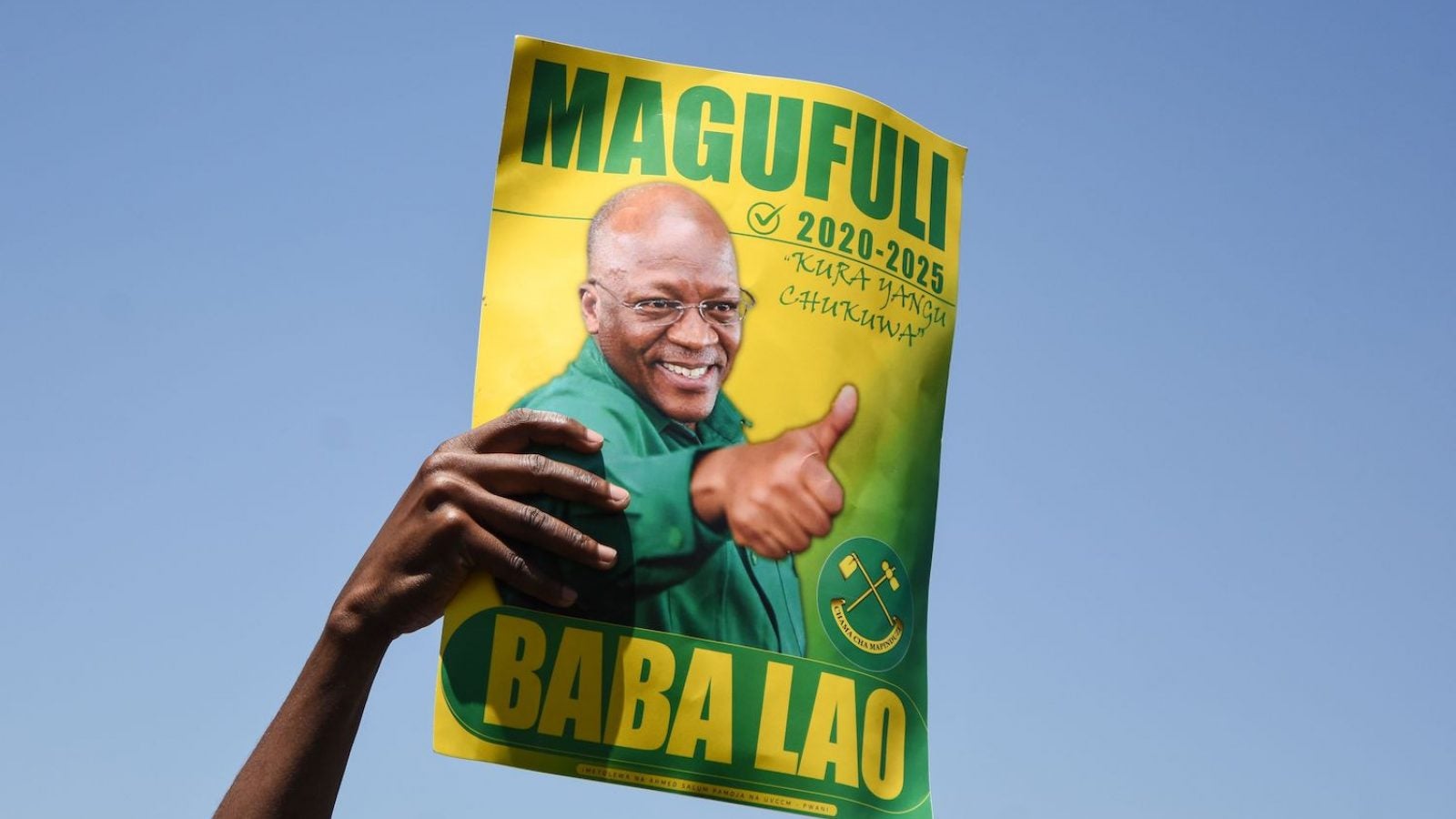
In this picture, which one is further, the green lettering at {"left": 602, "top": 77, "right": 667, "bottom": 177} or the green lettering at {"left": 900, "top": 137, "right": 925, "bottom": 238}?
the green lettering at {"left": 900, "top": 137, "right": 925, "bottom": 238}

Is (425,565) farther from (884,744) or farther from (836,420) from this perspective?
(884,744)

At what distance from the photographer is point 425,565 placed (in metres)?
3.64

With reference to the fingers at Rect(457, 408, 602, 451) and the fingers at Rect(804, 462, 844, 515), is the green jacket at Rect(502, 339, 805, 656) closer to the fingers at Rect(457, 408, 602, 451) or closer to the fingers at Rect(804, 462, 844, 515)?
the fingers at Rect(457, 408, 602, 451)

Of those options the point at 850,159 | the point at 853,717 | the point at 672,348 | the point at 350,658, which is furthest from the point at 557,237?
the point at 853,717

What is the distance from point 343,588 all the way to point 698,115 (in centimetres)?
136

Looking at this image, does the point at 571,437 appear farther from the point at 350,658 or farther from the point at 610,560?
the point at 350,658

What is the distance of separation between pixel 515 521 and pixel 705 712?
598 mm

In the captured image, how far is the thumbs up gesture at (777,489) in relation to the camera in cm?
384

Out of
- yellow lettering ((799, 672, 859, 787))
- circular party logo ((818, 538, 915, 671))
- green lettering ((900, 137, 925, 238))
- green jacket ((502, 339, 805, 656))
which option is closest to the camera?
green jacket ((502, 339, 805, 656))

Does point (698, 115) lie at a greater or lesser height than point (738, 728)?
greater

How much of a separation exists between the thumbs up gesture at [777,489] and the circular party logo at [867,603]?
0.10m

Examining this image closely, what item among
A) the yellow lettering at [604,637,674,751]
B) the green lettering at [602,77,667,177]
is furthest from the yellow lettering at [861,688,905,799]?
the green lettering at [602,77,667,177]

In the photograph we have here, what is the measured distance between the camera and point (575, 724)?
3676 mm

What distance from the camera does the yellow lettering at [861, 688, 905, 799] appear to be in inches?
153
